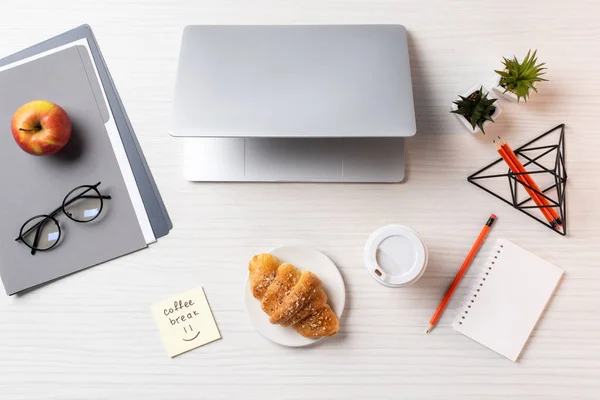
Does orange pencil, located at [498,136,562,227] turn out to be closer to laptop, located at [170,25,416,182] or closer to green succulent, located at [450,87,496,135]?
green succulent, located at [450,87,496,135]

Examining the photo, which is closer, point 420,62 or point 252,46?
point 252,46

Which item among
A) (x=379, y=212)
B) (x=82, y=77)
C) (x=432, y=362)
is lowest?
(x=432, y=362)

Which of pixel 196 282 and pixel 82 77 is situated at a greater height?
pixel 82 77

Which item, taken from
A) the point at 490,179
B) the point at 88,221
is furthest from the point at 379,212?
the point at 88,221

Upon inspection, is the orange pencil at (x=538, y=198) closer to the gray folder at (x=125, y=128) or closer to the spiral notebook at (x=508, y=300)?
the spiral notebook at (x=508, y=300)

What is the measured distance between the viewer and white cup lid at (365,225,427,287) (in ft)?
2.23

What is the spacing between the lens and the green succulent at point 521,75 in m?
0.71

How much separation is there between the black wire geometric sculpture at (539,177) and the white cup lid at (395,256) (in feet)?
0.52

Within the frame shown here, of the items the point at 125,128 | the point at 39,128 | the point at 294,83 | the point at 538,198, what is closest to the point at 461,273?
the point at 538,198

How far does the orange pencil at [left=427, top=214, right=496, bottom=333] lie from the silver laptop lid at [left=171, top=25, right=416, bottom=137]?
0.22m

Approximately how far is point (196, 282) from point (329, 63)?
405mm

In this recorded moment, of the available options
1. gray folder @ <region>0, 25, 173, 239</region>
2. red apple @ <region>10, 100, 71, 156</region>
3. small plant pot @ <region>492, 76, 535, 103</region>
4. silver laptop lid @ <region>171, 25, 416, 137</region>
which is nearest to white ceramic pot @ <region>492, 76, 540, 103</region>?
small plant pot @ <region>492, 76, 535, 103</region>

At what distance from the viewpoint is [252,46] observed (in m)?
0.67

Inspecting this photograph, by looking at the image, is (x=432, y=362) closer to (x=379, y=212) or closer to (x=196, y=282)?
(x=379, y=212)
